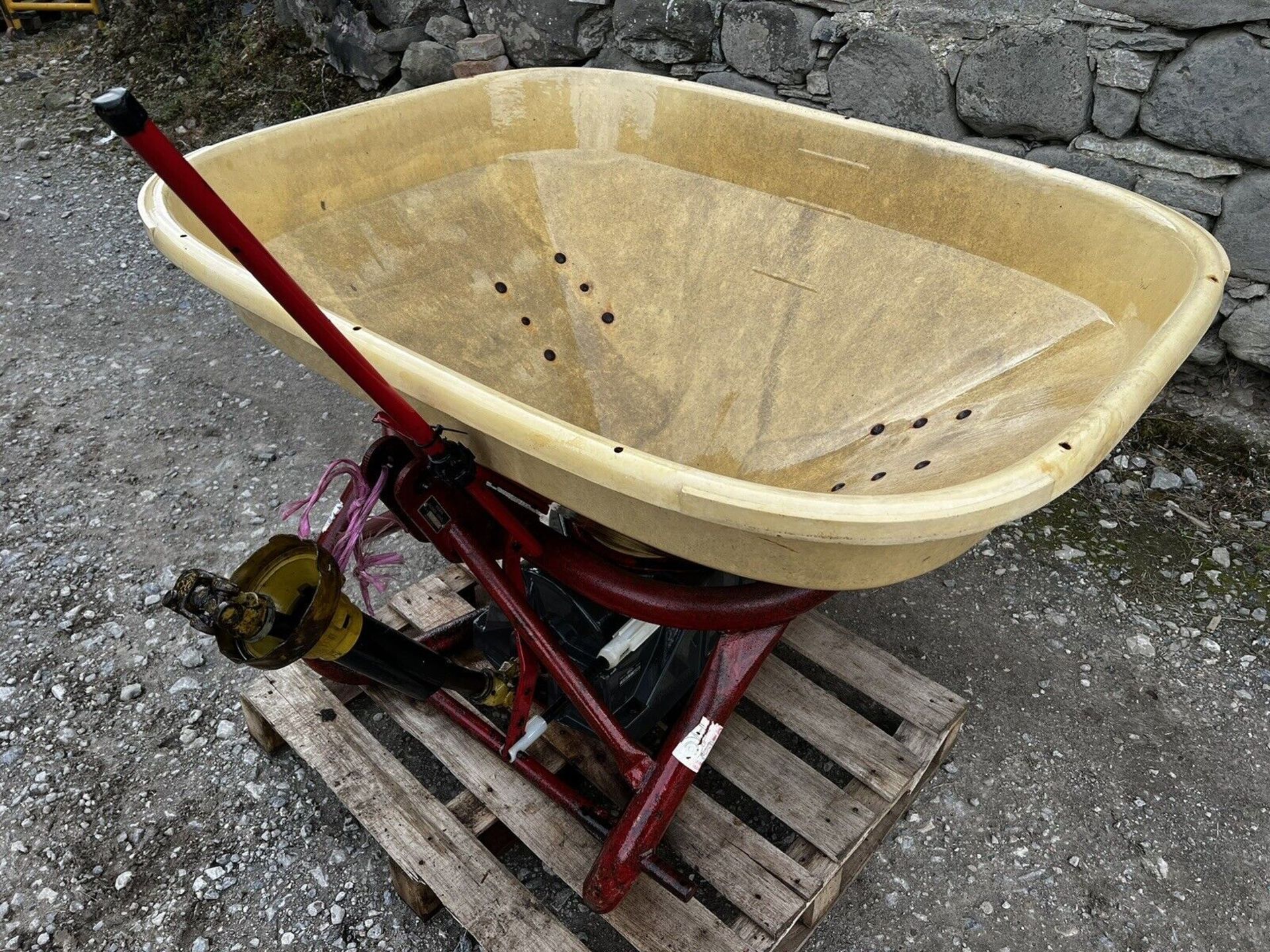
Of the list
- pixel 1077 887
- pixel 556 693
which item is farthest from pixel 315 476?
pixel 1077 887

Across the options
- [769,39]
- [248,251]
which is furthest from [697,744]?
[769,39]

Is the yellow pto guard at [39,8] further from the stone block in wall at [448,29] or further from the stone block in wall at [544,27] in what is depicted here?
the stone block in wall at [544,27]

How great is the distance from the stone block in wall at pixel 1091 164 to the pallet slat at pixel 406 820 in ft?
6.26

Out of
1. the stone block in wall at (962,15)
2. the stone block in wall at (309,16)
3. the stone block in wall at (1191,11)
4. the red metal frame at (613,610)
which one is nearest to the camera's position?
the red metal frame at (613,610)

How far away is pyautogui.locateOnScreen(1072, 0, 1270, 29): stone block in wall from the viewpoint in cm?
178

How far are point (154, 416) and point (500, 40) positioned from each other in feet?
5.51

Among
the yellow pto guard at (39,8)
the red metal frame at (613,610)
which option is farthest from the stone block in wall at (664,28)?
the yellow pto guard at (39,8)

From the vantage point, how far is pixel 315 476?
95.2 inches

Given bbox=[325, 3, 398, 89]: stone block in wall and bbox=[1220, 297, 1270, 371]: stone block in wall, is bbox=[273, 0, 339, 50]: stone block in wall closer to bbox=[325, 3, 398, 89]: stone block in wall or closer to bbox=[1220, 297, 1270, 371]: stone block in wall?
bbox=[325, 3, 398, 89]: stone block in wall

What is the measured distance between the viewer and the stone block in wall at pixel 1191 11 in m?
1.78

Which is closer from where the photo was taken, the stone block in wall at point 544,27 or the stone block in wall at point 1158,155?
the stone block in wall at point 1158,155

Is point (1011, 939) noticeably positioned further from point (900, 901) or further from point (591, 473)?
point (591, 473)

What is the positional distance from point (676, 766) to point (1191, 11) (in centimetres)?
185

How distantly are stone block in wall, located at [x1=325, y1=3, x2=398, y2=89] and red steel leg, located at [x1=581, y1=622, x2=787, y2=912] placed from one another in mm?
3055
